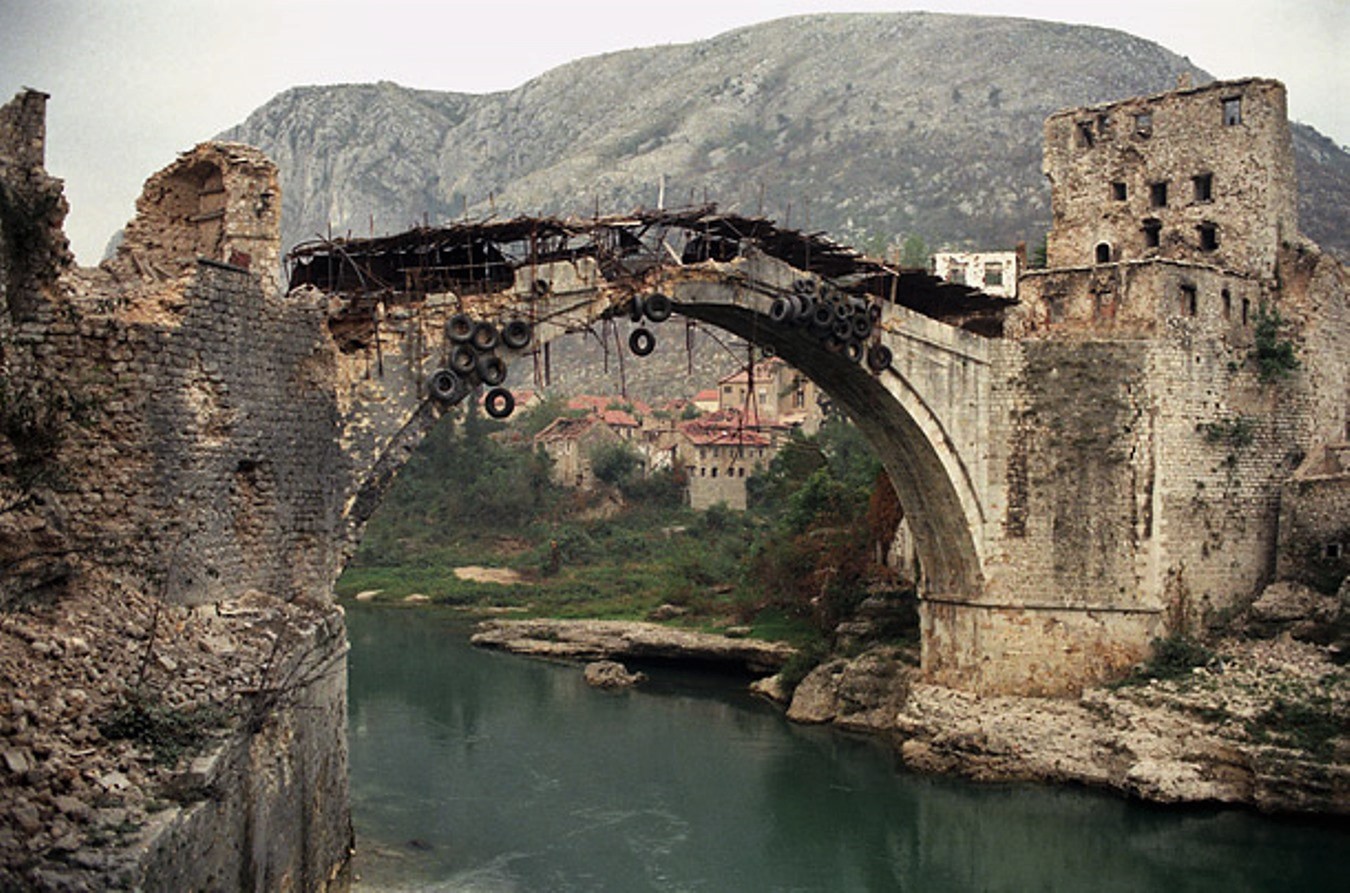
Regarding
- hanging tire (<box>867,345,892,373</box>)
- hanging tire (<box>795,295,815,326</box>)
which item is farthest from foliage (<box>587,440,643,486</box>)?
hanging tire (<box>795,295,815,326</box>)

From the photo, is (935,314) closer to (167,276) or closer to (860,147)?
(167,276)

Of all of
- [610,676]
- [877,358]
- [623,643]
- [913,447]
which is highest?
[877,358]

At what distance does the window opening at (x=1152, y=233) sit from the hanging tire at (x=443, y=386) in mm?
11776

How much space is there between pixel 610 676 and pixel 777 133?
80244mm

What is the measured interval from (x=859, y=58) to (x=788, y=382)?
53381 mm

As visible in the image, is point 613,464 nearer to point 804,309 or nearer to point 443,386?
point 804,309

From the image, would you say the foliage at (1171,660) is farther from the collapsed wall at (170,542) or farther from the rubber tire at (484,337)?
the collapsed wall at (170,542)

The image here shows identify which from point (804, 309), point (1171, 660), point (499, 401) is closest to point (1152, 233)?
point (804, 309)

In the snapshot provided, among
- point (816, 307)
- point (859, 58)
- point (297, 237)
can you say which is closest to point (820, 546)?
point (816, 307)

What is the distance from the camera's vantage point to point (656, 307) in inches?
692

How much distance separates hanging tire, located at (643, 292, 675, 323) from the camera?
17.5 meters

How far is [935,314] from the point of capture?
22.6 m

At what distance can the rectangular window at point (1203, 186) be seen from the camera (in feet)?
70.9

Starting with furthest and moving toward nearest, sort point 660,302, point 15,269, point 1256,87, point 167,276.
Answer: point 1256,87 → point 660,302 → point 167,276 → point 15,269
